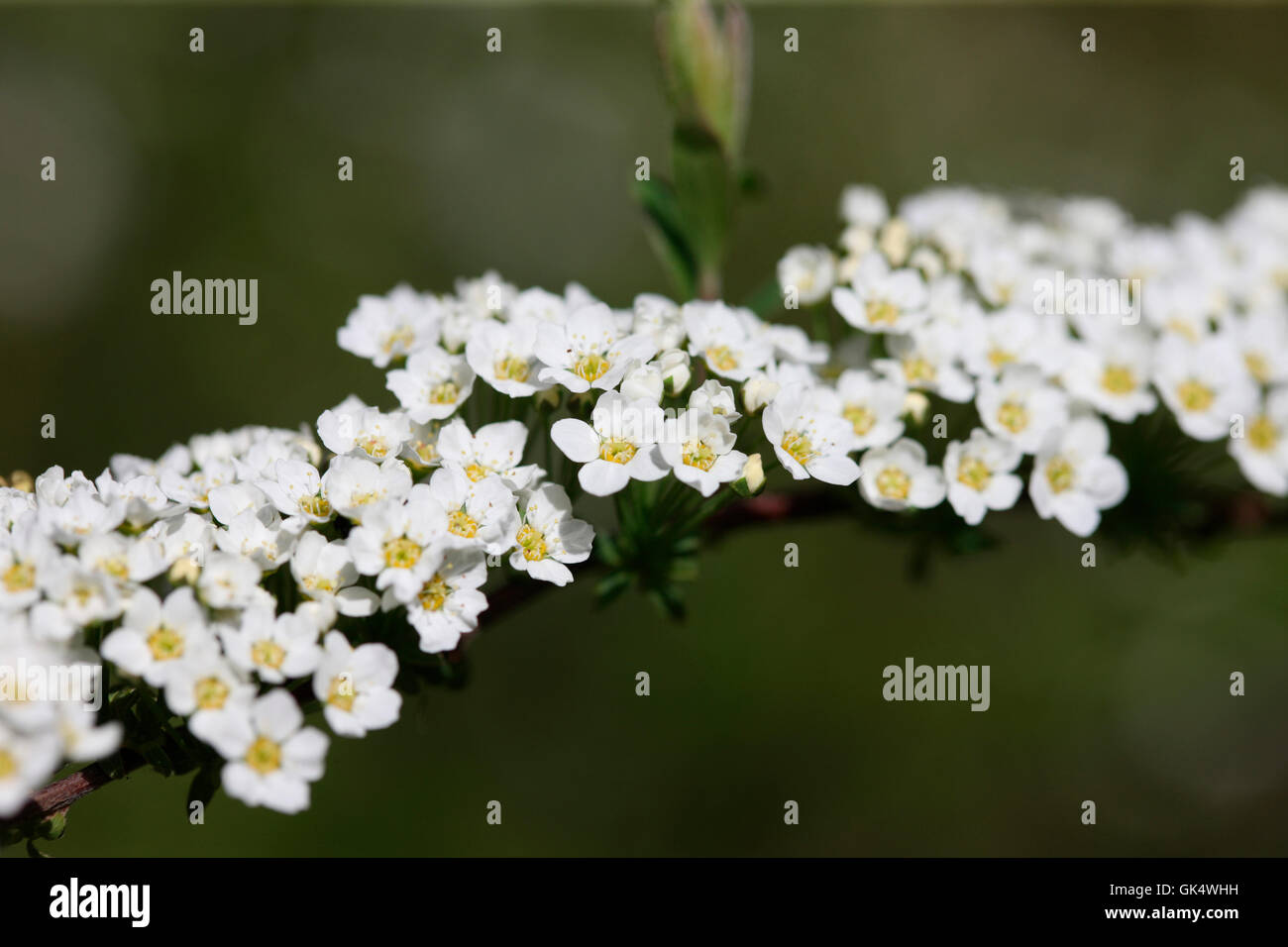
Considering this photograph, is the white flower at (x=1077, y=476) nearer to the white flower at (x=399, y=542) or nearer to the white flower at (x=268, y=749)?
the white flower at (x=399, y=542)

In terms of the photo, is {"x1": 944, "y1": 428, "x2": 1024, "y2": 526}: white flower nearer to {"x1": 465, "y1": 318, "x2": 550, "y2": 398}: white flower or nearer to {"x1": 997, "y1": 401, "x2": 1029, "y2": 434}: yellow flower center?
{"x1": 997, "y1": 401, "x2": 1029, "y2": 434}: yellow flower center

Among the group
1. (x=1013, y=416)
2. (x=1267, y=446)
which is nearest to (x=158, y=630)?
(x=1013, y=416)

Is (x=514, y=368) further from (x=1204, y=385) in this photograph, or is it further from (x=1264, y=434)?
(x=1264, y=434)

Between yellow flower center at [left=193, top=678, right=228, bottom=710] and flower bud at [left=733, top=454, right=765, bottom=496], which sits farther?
flower bud at [left=733, top=454, right=765, bottom=496]

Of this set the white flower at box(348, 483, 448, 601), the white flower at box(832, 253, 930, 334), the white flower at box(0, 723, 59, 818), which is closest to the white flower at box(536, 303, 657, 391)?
the white flower at box(348, 483, 448, 601)
